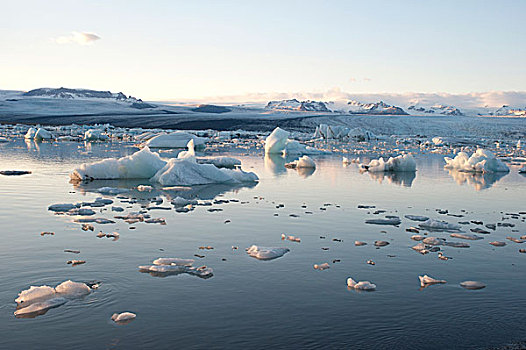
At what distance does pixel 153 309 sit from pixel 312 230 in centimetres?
374

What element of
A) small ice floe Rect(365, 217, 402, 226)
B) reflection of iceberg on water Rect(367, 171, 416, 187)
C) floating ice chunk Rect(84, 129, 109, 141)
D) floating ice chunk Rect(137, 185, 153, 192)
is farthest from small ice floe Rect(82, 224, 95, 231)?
floating ice chunk Rect(84, 129, 109, 141)

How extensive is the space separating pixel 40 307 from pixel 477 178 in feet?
47.5

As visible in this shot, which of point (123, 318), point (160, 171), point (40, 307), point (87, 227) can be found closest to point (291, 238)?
point (87, 227)

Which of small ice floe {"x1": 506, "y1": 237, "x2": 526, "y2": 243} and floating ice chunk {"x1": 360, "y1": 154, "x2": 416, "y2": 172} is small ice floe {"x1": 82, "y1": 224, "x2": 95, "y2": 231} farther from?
floating ice chunk {"x1": 360, "y1": 154, "x2": 416, "y2": 172}

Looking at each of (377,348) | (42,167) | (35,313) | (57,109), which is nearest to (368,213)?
(377,348)

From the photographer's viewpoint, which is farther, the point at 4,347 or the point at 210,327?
the point at 210,327

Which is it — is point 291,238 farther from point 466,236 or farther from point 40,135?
point 40,135

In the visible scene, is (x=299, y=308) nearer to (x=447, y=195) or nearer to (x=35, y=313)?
(x=35, y=313)

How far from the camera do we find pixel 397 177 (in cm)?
1600

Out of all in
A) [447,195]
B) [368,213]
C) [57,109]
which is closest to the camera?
[368,213]

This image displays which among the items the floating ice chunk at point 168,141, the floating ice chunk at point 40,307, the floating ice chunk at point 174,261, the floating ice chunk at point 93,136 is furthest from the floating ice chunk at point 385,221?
the floating ice chunk at point 93,136

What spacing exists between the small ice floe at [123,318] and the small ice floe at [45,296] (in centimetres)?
64

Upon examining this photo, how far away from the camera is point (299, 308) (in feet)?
15.6

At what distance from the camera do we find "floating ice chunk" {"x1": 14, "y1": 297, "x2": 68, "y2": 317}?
14.8 ft
